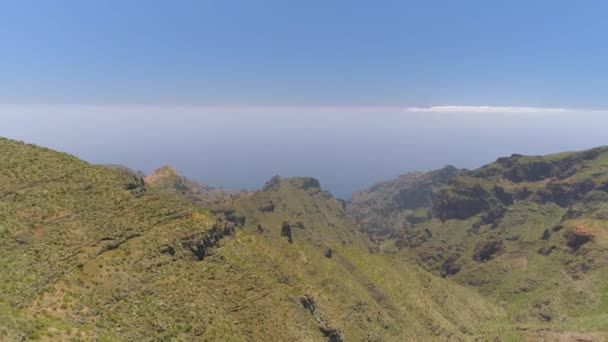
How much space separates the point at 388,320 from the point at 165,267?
5610 centimetres

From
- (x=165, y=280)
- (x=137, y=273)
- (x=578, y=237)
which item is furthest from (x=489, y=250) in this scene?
(x=137, y=273)

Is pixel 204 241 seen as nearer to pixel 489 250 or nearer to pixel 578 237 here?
pixel 578 237

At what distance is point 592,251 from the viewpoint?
149875 mm

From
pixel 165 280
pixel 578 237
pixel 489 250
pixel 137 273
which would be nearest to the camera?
pixel 137 273

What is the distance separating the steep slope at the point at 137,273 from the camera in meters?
50.9

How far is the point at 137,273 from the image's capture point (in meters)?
60.5

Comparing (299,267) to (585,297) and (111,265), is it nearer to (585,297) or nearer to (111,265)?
(111,265)

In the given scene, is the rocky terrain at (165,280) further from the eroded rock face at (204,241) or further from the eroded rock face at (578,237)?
the eroded rock face at (578,237)

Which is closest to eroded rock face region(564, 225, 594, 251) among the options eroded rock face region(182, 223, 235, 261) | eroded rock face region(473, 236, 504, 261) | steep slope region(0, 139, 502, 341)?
eroded rock face region(473, 236, 504, 261)

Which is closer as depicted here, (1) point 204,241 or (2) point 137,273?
(2) point 137,273

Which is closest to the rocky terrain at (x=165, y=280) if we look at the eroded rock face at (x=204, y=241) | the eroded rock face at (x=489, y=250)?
the eroded rock face at (x=204, y=241)

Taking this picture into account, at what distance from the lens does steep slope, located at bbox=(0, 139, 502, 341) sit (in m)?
50.9

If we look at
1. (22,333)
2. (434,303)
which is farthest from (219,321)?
(434,303)

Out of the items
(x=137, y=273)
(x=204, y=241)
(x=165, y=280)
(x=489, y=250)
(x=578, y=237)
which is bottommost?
(x=489, y=250)
